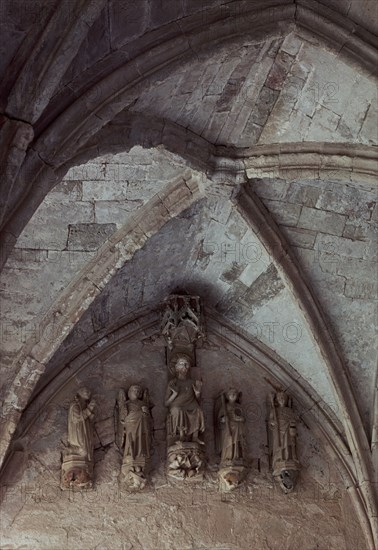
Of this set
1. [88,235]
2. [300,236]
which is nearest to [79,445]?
[88,235]

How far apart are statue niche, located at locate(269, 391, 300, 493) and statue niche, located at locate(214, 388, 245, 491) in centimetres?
29

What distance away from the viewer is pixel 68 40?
7.65 m

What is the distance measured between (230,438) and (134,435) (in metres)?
0.80

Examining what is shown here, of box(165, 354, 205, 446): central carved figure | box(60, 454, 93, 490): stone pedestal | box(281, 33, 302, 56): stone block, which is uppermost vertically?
box(281, 33, 302, 56): stone block

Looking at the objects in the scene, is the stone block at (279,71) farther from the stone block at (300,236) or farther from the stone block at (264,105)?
the stone block at (300,236)

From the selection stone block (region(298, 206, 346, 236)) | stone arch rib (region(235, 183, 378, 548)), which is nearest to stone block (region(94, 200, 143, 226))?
stone arch rib (region(235, 183, 378, 548))

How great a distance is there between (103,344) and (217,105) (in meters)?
2.55

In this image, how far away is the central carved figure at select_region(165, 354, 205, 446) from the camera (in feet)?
34.9

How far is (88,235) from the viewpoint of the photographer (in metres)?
10.2

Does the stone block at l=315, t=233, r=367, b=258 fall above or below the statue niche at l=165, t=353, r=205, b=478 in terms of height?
above

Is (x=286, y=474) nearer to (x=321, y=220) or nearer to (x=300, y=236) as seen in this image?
(x=300, y=236)

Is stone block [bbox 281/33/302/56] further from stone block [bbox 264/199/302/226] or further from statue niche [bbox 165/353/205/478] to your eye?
statue niche [bbox 165/353/205/478]

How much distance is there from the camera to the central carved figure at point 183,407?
34.9 ft

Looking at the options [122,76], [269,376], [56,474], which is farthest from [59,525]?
[122,76]
